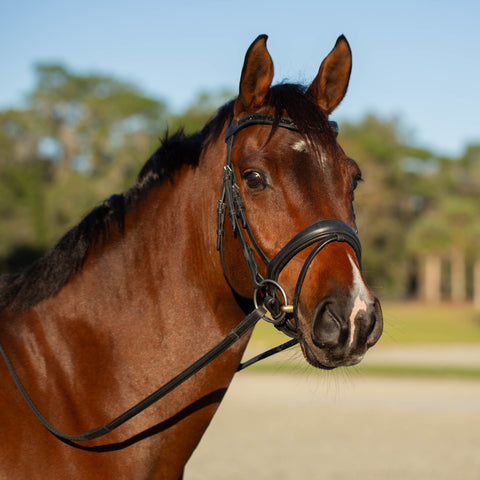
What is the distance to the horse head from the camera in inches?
87.4

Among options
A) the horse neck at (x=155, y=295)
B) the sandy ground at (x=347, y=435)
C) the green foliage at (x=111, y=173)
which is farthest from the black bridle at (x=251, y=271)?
the green foliage at (x=111, y=173)

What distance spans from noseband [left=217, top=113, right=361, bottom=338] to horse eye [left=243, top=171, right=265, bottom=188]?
6cm

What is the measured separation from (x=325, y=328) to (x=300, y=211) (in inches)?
19.1

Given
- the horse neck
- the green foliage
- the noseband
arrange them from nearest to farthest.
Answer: the noseband, the horse neck, the green foliage

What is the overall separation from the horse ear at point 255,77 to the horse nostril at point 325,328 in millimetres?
974

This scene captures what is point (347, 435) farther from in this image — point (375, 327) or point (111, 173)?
point (111, 173)

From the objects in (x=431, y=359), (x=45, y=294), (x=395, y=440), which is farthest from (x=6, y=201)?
(x=45, y=294)

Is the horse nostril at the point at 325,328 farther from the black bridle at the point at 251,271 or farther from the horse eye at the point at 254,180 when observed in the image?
the horse eye at the point at 254,180

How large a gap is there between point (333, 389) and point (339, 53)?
12872mm

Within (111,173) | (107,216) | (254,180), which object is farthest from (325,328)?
(111,173)

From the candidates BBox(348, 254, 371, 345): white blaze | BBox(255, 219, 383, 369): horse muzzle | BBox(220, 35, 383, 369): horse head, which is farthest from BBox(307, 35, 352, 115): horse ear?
BBox(348, 254, 371, 345): white blaze

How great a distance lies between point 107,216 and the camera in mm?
2924

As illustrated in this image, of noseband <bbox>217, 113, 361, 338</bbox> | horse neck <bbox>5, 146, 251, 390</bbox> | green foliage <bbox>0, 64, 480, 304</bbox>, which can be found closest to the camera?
noseband <bbox>217, 113, 361, 338</bbox>

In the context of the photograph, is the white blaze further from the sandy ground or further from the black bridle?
the sandy ground
